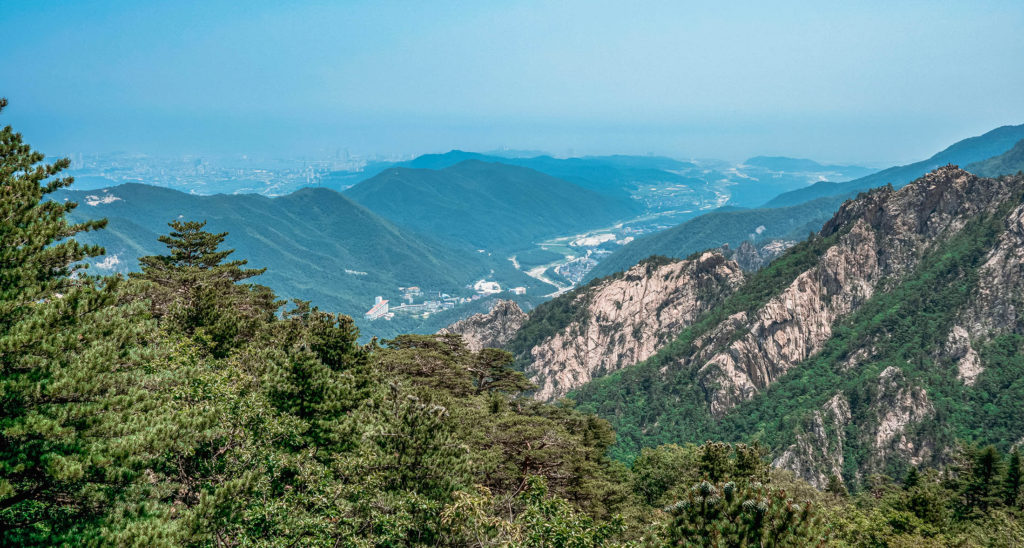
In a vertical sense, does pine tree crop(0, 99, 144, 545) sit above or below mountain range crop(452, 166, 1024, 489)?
above

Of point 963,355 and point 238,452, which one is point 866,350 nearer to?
point 963,355

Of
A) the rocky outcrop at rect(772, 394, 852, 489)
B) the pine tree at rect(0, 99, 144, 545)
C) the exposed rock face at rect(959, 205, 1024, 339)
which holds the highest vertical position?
the pine tree at rect(0, 99, 144, 545)

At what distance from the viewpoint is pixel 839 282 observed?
335 ft

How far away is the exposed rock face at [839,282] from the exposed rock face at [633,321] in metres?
16.7

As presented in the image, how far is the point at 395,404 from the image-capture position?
843 inches

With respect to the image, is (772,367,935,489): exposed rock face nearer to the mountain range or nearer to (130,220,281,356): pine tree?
the mountain range

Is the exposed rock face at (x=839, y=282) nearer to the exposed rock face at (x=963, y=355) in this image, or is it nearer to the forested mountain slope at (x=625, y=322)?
the forested mountain slope at (x=625, y=322)

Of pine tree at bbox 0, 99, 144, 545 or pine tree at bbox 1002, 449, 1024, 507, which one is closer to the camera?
pine tree at bbox 0, 99, 144, 545

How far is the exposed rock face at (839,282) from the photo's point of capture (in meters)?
97.1

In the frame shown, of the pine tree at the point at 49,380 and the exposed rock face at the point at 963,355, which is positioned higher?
the pine tree at the point at 49,380

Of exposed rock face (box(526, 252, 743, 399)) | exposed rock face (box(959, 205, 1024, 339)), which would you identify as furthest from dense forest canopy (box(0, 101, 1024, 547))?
exposed rock face (box(526, 252, 743, 399))

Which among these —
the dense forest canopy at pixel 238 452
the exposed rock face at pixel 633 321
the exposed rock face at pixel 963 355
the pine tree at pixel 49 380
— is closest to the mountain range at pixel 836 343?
the exposed rock face at pixel 963 355

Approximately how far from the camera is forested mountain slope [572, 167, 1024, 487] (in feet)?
244

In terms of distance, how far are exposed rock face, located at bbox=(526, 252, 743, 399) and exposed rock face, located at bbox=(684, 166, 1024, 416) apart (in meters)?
16.7
